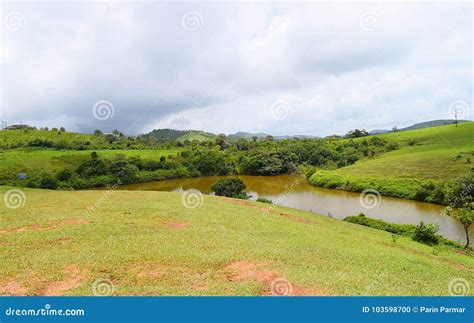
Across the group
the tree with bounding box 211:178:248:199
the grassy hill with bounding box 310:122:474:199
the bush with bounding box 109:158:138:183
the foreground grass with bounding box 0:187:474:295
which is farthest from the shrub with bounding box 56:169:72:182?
the grassy hill with bounding box 310:122:474:199

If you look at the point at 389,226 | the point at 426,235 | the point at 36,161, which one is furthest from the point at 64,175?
the point at 426,235

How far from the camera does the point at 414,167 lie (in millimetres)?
68812

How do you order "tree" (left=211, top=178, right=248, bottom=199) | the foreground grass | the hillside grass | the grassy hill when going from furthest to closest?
the hillside grass < the grassy hill < "tree" (left=211, top=178, right=248, bottom=199) < the foreground grass

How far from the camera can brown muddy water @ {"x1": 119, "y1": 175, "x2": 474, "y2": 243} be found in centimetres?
4216

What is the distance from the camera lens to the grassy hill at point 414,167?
60938mm

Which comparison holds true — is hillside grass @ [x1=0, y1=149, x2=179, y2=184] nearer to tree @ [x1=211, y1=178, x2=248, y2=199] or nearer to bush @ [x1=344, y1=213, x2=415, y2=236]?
tree @ [x1=211, y1=178, x2=248, y2=199]

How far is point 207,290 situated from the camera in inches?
437

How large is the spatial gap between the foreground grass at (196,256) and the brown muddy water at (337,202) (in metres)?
20.2

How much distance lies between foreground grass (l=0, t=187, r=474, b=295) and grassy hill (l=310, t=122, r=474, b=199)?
43.3 meters

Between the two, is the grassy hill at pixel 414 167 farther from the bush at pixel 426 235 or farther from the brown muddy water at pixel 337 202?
the bush at pixel 426 235

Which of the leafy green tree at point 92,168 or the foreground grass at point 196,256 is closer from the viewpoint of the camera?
the foreground grass at point 196,256

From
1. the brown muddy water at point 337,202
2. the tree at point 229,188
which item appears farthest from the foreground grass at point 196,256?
the tree at point 229,188

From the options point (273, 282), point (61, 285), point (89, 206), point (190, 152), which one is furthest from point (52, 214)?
point (190, 152)

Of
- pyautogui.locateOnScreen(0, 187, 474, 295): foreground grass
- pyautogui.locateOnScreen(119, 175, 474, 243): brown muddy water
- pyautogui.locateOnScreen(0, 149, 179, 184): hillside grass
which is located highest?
pyautogui.locateOnScreen(0, 149, 179, 184): hillside grass
